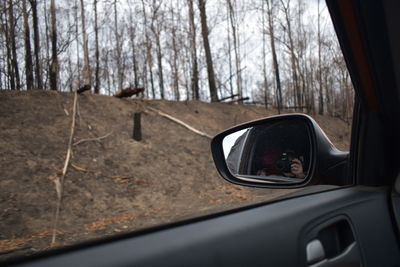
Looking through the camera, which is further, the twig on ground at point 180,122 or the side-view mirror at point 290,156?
the twig on ground at point 180,122

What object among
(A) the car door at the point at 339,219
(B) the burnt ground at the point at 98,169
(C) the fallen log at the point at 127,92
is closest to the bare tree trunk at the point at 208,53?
(B) the burnt ground at the point at 98,169

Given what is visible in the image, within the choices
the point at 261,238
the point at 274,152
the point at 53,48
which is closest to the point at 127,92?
the point at 53,48

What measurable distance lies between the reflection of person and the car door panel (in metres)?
0.24

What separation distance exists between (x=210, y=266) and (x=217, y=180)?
35.3 ft

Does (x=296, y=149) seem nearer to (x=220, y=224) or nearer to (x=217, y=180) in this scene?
(x=220, y=224)

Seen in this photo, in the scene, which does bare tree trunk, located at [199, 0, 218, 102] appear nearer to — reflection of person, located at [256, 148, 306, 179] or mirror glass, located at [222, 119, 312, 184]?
mirror glass, located at [222, 119, 312, 184]

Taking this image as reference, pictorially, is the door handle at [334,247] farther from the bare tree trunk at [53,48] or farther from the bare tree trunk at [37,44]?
the bare tree trunk at [53,48]

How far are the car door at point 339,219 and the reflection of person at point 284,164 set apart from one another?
4.2 inches

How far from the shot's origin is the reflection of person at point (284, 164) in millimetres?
1796

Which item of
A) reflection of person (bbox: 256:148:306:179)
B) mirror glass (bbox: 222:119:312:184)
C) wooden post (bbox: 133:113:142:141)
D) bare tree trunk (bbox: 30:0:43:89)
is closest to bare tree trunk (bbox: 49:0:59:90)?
bare tree trunk (bbox: 30:0:43:89)

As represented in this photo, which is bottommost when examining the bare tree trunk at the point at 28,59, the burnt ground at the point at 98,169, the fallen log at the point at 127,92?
the burnt ground at the point at 98,169

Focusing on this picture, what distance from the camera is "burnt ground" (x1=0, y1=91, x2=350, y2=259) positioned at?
7266 millimetres

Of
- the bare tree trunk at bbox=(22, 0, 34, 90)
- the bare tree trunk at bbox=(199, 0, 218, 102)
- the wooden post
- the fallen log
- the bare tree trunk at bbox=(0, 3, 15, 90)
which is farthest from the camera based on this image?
the bare tree trunk at bbox=(199, 0, 218, 102)

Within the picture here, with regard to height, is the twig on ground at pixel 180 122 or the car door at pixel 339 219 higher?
the twig on ground at pixel 180 122
